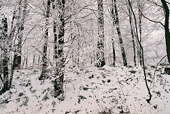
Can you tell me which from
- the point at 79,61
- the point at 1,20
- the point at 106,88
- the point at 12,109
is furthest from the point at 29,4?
the point at 106,88

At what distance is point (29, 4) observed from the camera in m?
7.94

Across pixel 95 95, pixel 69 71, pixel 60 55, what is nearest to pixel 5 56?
pixel 60 55

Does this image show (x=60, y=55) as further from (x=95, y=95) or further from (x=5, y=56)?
(x=5, y=56)

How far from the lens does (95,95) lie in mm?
6125

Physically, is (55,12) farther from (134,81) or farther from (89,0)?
(134,81)

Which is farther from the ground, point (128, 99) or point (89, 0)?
point (89, 0)

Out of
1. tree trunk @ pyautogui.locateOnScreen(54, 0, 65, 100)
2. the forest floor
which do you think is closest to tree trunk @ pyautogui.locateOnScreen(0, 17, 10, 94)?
the forest floor

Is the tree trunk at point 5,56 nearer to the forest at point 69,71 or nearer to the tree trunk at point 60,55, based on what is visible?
the forest at point 69,71

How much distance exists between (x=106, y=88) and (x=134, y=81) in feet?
5.17

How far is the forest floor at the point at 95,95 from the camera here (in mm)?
5309

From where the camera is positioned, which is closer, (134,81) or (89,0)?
(89,0)

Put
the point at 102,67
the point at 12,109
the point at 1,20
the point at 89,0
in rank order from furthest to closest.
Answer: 1. the point at 102,67
2. the point at 1,20
3. the point at 89,0
4. the point at 12,109

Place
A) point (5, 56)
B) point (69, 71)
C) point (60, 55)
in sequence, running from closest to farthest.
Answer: point (69, 71), point (60, 55), point (5, 56)

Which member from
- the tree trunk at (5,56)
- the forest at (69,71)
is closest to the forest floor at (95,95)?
the forest at (69,71)
